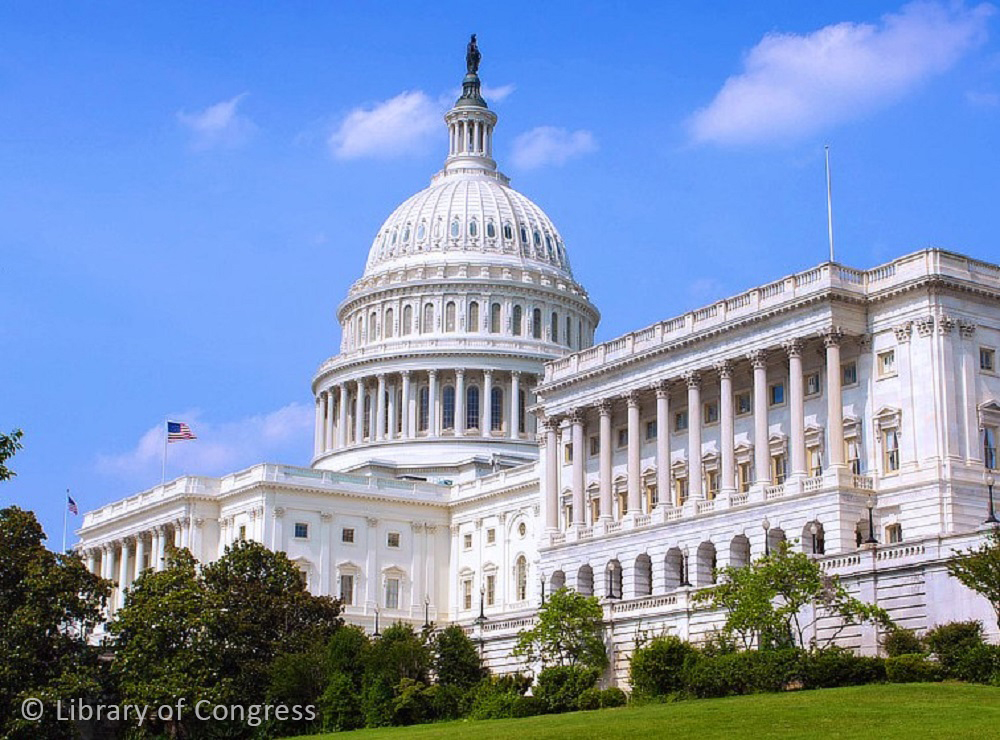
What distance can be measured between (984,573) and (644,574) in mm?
39358

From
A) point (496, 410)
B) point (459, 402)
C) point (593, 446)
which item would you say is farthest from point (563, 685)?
point (496, 410)

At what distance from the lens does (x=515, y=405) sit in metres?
160

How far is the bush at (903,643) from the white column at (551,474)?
4493cm

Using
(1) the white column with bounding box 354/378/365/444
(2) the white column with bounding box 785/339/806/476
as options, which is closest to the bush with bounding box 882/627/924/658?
(2) the white column with bounding box 785/339/806/476

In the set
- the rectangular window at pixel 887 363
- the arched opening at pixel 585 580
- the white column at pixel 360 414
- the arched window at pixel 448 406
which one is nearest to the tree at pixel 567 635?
the rectangular window at pixel 887 363

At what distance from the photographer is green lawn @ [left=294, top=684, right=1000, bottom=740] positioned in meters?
50.7

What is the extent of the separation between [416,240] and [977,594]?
110m

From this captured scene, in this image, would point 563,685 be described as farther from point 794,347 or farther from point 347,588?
point 347,588

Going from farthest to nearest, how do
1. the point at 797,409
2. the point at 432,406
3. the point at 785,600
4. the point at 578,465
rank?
the point at 432,406 → the point at 578,465 → the point at 797,409 → the point at 785,600

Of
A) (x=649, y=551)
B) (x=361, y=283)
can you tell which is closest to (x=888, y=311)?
(x=649, y=551)

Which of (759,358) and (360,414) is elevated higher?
(360,414)

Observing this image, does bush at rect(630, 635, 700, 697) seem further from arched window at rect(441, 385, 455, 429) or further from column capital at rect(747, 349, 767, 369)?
arched window at rect(441, 385, 455, 429)

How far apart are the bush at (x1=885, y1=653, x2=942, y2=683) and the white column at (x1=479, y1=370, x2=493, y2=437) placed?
313 feet

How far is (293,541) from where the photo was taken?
5236 inches
